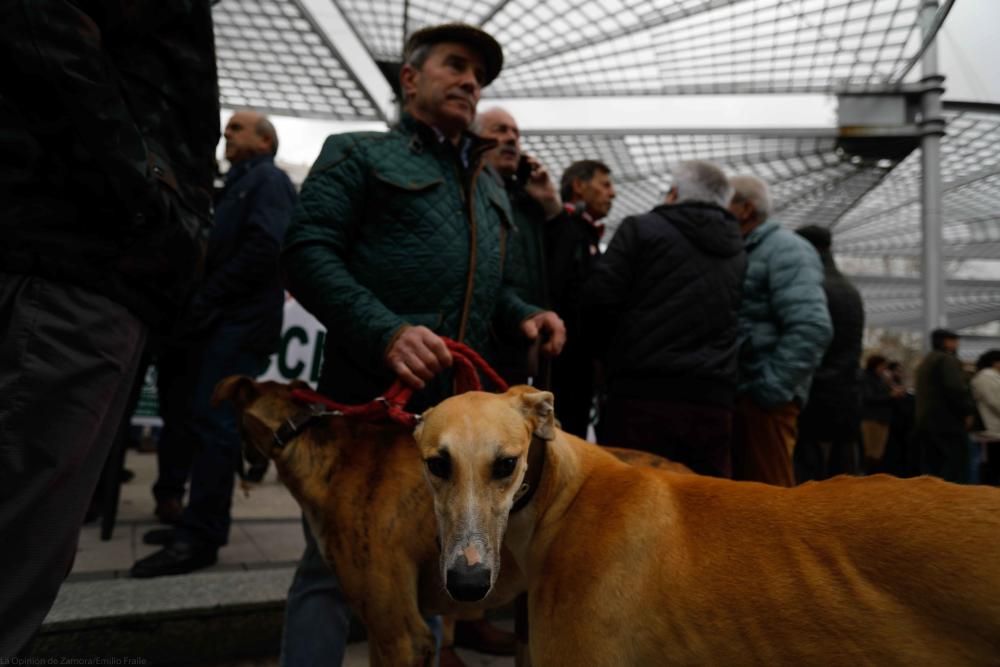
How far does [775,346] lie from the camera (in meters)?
3.69

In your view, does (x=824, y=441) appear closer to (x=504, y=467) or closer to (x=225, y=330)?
(x=504, y=467)

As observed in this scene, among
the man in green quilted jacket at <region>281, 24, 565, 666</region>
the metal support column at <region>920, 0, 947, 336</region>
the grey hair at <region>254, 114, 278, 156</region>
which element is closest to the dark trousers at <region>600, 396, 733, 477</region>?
the man in green quilted jacket at <region>281, 24, 565, 666</region>

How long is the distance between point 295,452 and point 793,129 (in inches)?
400

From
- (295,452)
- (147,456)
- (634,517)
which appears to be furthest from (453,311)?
(147,456)

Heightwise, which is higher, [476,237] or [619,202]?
[619,202]

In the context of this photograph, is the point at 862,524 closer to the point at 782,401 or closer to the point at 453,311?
the point at 453,311

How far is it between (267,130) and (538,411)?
3.57m

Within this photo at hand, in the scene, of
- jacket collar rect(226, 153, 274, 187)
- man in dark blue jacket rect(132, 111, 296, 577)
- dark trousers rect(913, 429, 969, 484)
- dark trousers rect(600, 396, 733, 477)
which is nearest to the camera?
dark trousers rect(600, 396, 733, 477)

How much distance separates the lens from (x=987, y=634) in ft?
4.31

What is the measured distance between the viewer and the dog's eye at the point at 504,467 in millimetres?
1642

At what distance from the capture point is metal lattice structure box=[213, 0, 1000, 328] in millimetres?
8805

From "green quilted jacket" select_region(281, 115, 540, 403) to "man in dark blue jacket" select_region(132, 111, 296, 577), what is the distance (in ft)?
5.70

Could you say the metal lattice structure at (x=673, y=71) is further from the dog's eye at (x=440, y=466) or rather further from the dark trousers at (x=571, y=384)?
the dog's eye at (x=440, y=466)

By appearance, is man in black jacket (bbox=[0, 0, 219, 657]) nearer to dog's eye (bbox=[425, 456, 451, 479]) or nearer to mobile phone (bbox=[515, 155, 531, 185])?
dog's eye (bbox=[425, 456, 451, 479])
